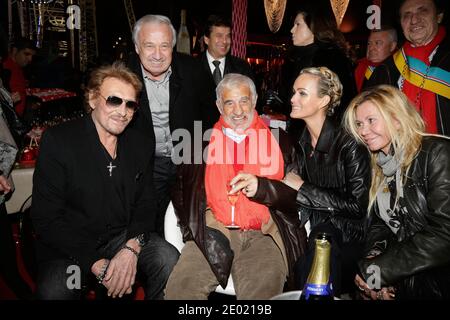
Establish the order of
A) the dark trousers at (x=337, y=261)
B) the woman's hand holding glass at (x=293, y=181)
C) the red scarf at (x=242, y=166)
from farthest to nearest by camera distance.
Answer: the red scarf at (x=242, y=166)
the woman's hand holding glass at (x=293, y=181)
the dark trousers at (x=337, y=261)

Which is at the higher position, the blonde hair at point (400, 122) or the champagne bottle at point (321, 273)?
the blonde hair at point (400, 122)

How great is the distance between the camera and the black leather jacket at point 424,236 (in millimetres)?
2190

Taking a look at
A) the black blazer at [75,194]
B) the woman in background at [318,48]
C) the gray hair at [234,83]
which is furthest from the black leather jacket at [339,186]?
the black blazer at [75,194]

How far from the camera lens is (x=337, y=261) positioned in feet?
8.09

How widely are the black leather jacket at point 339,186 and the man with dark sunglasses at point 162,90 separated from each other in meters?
1.26

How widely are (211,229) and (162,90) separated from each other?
138 centimetres

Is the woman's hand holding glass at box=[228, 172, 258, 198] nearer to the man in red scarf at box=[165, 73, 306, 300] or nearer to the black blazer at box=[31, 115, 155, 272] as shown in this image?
the man in red scarf at box=[165, 73, 306, 300]

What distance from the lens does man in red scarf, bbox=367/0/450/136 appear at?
3535 mm

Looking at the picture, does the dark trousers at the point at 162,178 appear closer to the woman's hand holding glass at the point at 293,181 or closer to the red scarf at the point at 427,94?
the woman's hand holding glass at the point at 293,181

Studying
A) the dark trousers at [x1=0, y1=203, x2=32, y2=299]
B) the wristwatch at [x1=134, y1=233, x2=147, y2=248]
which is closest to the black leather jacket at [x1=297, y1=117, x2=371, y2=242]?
the wristwatch at [x1=134, y1=233, x2=147, y2=248]

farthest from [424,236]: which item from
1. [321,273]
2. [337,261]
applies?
[321,273]

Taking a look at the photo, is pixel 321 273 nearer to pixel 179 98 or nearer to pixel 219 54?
pixel 179 98

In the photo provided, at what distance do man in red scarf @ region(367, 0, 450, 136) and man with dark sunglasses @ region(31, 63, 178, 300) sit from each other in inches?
100
